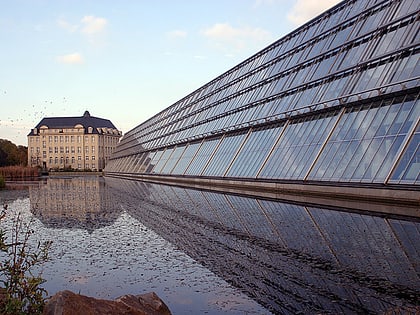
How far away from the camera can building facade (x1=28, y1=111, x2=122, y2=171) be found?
527ft

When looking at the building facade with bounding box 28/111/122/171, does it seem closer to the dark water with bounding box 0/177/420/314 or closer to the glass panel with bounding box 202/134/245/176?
the glass panel with bounding box 202/134/245/176

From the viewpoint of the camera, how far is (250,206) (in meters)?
21.8

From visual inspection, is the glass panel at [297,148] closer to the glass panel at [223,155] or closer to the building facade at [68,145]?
the glass panel at [223,155]

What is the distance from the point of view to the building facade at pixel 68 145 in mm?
160750

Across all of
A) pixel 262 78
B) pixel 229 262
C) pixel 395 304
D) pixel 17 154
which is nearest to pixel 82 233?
pixel 229 262

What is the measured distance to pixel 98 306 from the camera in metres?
5.05

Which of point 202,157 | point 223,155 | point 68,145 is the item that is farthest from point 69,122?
point 223,155

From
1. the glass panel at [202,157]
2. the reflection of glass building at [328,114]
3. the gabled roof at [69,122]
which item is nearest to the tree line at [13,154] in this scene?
the gabled roof at [69,122]

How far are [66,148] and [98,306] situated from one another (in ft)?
543

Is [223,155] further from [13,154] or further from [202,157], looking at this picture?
[13,154]

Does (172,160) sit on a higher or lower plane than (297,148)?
lower

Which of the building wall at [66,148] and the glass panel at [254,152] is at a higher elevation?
the glass panel at [254,152]

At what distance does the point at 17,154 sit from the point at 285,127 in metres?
147

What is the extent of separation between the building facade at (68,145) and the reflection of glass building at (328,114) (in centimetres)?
11371
